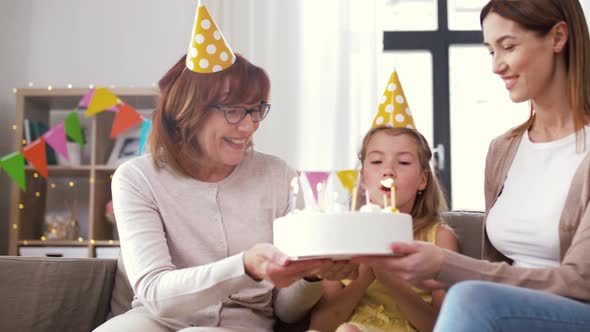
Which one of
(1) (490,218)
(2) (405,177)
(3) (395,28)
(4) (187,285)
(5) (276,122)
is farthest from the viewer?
(3) (395,28)

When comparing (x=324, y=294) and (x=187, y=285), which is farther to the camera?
(x=324, y=294)

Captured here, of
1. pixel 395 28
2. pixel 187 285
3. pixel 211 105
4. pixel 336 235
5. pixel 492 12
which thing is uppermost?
pixel 395 28

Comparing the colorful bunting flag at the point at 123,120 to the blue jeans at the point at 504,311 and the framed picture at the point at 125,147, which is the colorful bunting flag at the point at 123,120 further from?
the blue jeans at the point at 504,311

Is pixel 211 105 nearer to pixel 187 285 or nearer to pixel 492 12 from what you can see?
pixel 187 285

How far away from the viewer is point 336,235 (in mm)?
1252

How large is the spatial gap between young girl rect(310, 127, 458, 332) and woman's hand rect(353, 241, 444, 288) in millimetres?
235

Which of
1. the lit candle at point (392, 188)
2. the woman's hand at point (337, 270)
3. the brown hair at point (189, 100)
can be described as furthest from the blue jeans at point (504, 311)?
the brown hair at point (189, 100)

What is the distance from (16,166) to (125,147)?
0.55 metres

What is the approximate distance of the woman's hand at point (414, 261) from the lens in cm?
128

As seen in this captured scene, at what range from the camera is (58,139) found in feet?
12.6

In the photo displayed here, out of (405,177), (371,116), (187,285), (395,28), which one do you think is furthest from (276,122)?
(187,285)

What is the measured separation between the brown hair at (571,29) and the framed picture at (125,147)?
268 cm

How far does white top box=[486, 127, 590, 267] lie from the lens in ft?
4.96

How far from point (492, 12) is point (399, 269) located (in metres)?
0.65
